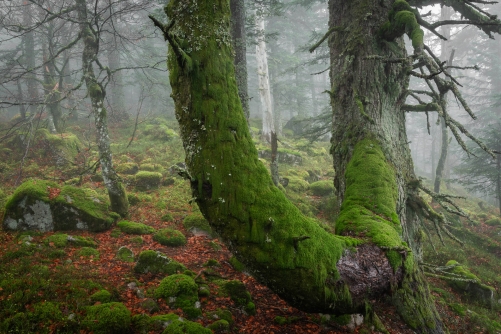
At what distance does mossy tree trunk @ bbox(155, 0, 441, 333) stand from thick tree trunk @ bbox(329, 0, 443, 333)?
135cm

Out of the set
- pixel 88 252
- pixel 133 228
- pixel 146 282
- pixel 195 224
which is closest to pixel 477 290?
pixel 195 224

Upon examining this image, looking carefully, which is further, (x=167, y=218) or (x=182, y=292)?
(x=167, y=218)

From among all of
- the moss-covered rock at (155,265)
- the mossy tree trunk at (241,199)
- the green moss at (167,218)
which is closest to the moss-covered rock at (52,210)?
the green moss at (167,218)

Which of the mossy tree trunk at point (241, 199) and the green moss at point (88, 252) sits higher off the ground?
the mossy tree trunk at point (241, 199)

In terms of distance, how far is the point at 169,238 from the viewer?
23.2 ft

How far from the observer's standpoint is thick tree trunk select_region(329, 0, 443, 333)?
3961 millimetres

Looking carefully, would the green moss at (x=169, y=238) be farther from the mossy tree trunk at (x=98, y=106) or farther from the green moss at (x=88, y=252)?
the mossy tree trunk at (x=98, y=106)

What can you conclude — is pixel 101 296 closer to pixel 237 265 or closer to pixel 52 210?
pixel 237 265

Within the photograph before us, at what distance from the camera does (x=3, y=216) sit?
6262 mm

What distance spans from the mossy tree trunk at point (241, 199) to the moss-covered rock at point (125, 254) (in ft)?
14.2

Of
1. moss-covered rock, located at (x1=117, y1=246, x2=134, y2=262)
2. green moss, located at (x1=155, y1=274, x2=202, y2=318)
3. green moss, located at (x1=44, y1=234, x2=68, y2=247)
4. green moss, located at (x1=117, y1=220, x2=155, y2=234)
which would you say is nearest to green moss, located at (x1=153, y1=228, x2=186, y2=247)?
green moss, located at (x1=117, y1=220, x2=155, y2=234)

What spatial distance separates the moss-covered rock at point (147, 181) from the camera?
420 inches

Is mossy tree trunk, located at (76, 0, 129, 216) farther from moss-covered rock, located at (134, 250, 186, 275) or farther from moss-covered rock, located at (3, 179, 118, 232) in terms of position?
moss-covered rock, located at (134, 250, 186, 275)

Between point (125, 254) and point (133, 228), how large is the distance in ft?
4.64
